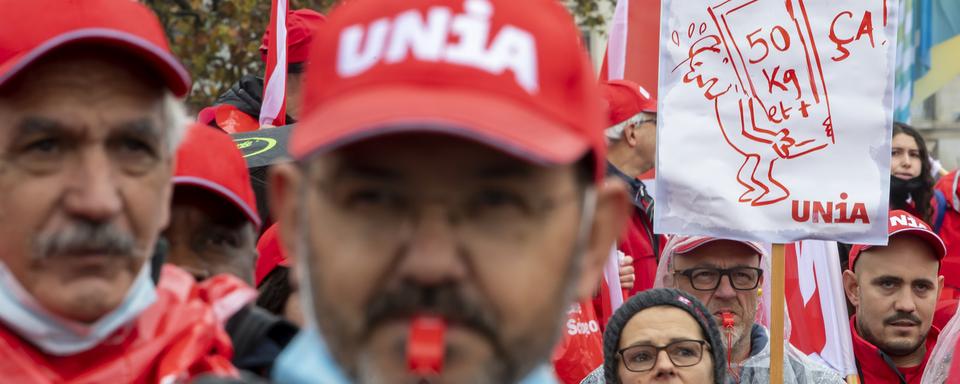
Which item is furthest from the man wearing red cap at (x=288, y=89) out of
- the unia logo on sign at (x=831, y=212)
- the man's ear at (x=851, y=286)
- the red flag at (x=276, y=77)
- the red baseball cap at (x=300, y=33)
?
the man's ear at (x=851, y=286)

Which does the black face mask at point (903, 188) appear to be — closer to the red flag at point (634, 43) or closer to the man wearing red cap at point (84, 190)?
the red flag at point (634, 43)

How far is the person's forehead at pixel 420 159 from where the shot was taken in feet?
5.78

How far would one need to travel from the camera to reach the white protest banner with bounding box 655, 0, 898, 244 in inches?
246

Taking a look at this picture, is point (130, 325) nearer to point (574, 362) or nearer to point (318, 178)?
point (318, 178)

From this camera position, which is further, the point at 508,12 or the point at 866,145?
the point at 866,145

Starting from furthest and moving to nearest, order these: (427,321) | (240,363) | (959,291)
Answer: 1. (959,291)
2. (240,363)
3. (427,321)

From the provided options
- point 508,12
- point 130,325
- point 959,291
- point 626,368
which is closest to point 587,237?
point 508,12

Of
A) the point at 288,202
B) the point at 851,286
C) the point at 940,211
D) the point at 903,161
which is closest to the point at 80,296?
the point at 288,202

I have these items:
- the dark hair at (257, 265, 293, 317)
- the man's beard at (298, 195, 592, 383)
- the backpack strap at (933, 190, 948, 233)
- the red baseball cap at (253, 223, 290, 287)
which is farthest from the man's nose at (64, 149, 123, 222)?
the backpack strap at (933, 190, 948, 233)

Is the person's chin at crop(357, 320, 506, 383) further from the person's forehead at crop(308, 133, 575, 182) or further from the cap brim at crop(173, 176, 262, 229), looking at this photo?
the cap brim at crop(173, 176, 262, 229)

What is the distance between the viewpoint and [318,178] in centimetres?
181

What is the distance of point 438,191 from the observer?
176cm

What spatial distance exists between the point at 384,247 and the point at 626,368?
398cm

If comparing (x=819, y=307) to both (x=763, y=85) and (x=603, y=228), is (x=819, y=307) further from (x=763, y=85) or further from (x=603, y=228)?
(x=603, y=228)
